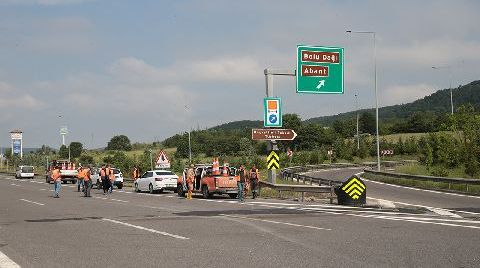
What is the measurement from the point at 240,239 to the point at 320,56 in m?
18.2

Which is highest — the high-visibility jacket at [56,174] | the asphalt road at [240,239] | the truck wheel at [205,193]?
the high-visibility jacket at [56,174]

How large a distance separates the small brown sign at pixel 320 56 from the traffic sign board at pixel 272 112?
3.38 m

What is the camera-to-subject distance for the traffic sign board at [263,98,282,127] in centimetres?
3162

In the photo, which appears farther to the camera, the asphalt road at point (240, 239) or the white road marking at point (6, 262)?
the asphalt road at point (240, 239)

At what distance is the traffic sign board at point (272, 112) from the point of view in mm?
31625

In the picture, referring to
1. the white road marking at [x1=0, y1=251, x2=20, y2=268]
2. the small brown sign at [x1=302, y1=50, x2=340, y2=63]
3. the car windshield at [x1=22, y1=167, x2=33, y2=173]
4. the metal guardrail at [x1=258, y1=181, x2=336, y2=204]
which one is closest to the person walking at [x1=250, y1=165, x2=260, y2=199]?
the metal guardrail at [x1=258, y1=181, x2=336, y2=204]

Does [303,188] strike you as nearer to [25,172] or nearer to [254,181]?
[254,181]

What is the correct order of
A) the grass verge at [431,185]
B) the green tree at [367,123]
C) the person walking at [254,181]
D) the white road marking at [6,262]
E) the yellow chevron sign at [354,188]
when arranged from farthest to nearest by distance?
the green tree at [367,123] → the grass verge at [431,185] → the person walking at [254,181] → the yellow chevron sign at [354,188] → the white road marking at [6,262]

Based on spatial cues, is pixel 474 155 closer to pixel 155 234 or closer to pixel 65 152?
pixel 155 234

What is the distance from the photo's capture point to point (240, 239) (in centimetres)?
1266

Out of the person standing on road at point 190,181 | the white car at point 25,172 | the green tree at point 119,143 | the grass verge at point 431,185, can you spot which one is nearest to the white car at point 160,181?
the person standing on road at point 190,181

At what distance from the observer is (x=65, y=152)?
461ft

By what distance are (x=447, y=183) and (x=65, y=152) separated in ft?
390

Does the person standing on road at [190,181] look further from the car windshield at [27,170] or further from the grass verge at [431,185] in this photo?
the car windshield at [27,170]
